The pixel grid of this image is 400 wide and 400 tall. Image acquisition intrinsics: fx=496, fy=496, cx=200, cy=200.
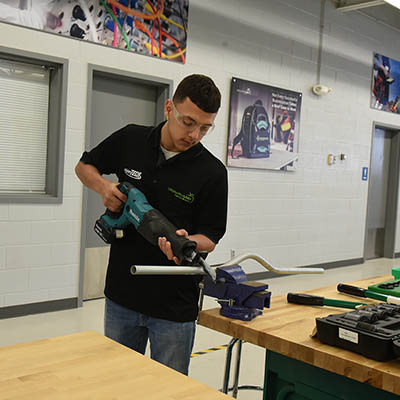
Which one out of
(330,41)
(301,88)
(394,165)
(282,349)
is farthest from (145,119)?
(394,165)

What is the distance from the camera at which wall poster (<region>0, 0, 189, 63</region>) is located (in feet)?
12.7

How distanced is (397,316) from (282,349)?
0.36 meters

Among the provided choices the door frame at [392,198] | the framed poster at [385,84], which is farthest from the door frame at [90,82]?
the door frame at [392,198]

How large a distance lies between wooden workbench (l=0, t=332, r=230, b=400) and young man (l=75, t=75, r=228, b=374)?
20.5 inches

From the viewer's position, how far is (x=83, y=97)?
167 inches

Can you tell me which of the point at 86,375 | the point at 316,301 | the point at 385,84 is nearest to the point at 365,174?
the point at 385,84

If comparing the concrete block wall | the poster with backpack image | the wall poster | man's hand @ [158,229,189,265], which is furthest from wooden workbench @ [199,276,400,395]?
the poster with backpack image

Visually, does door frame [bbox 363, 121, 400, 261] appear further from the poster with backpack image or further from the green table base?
the green table base

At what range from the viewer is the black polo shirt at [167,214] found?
173cm

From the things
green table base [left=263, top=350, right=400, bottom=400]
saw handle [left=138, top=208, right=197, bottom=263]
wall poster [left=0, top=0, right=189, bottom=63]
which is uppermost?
wall poster [left=0, top=0, right=189, bottom=63]

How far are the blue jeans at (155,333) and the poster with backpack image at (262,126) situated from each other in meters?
3.80

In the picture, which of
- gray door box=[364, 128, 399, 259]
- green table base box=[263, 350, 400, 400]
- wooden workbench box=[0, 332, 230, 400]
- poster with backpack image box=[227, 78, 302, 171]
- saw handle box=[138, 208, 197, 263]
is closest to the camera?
wooden workbench box=[0, 332, 230, 400]

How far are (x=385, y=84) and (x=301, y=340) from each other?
7.08 m

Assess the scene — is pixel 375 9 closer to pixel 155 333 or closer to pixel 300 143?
pixel 300 143
